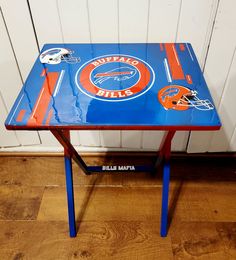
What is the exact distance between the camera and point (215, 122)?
2.40ft

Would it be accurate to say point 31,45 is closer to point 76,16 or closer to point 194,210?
point 76,16

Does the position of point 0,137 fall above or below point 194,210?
above

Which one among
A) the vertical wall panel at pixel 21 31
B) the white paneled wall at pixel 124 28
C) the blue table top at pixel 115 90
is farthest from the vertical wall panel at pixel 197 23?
the vertical wall panel at pixel 21 31

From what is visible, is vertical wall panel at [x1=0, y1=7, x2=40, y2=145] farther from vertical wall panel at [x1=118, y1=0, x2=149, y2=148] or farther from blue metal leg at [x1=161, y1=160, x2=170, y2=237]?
blue metal leg at [x1=161, y1=160, x2=170, y2=237]

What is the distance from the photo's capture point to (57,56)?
1.00 metres

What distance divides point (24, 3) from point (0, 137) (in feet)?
2.45

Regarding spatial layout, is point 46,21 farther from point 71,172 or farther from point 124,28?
point 71,172

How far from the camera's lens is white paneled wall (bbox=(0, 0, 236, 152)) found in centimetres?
107

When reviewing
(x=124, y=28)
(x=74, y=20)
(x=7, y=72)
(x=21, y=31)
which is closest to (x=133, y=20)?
(x=124, y=28)

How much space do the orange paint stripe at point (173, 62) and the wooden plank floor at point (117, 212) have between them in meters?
0.68

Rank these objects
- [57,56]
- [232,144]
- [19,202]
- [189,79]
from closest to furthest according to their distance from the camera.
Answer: [189,79]
[57,56]
[19,202]
[232,144]

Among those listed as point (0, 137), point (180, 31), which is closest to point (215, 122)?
point (180, 31)

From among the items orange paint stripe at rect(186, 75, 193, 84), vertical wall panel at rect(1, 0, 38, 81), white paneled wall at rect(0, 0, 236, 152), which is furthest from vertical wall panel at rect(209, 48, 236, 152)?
vertical wall panel at rect(1, 0, 38, 81)

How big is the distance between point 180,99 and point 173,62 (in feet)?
0.74
